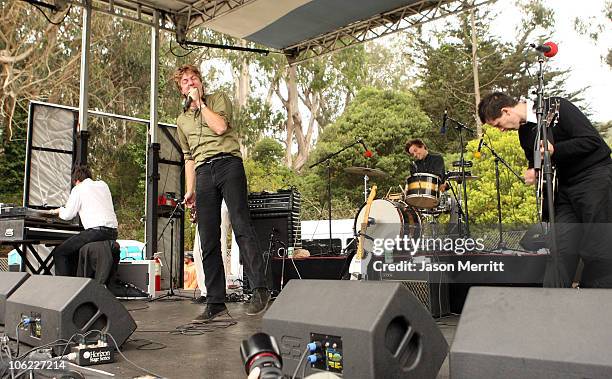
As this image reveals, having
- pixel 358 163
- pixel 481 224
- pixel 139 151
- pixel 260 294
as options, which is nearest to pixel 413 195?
pixel 260 294

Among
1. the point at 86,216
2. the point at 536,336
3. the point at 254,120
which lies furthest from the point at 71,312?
the point at 254,120

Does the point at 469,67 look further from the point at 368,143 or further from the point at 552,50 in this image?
the point at 552,50

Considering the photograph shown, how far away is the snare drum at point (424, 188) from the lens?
18.4 ft

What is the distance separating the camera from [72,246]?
14.5ft

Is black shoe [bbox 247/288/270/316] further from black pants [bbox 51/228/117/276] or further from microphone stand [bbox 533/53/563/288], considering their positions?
black pants [bbox 51/228/117/276]

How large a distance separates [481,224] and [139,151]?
36.9 feet

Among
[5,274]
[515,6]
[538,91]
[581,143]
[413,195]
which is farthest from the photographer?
[515,6]

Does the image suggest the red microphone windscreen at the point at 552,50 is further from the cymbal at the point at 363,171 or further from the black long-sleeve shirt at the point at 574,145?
the cymbal at the point at 363,171

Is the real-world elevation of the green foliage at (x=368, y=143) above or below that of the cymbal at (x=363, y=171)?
above

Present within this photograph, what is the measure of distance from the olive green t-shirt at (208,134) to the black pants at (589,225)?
5.82 feet

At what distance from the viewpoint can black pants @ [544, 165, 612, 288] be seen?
2.37 m

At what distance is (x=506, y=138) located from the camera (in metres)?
12.9

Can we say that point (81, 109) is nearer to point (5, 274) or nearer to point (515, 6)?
point (5, 274)

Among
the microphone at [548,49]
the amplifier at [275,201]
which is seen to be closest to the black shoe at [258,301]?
the microphone at [548,49]
